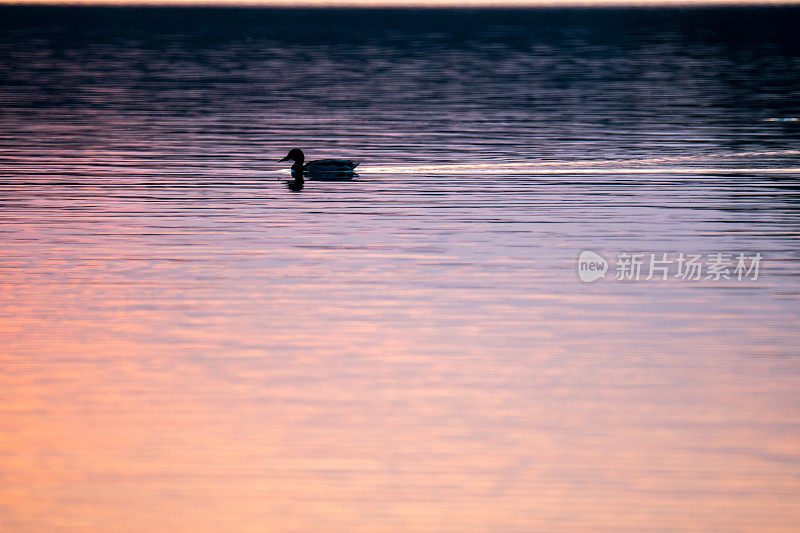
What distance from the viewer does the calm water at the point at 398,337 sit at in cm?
1091

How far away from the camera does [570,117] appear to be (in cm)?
4494

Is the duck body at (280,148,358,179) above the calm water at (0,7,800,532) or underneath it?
above

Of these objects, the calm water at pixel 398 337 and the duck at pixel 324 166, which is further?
the duck at pixel 324 166

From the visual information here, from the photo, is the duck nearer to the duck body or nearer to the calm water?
the duck body

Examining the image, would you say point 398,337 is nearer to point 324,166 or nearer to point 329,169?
point 329,169

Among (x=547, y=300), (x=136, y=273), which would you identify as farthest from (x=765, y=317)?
(x=136, y=273)

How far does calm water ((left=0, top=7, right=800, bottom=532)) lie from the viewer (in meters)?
10.9

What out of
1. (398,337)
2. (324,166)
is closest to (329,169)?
(324,166)

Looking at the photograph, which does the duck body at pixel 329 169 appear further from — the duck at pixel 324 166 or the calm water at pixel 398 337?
the calm water at pixel 398 337

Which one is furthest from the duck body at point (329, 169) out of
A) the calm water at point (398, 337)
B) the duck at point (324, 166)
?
the calm water at point (398, 337)

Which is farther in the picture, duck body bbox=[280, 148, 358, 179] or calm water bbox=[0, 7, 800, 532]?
duck body bbox=[280, 148, 358, 179]

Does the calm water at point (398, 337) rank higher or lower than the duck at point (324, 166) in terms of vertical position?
lower

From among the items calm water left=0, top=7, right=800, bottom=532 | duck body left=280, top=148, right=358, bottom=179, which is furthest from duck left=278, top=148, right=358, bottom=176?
calm water left=0, top=7, right=800, bottom=532

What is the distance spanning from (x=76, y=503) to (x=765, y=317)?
351 inches
